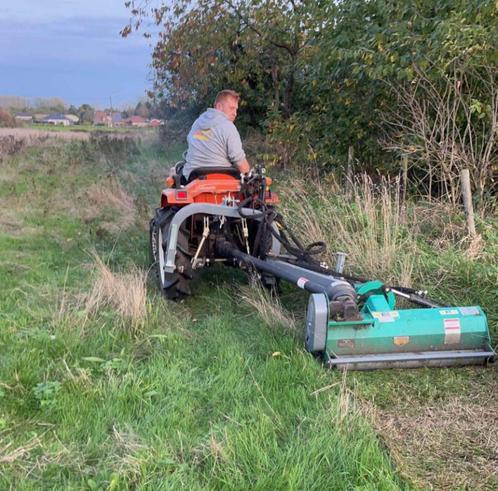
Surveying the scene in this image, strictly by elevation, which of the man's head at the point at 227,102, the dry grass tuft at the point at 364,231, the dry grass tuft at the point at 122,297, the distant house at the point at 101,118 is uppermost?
the distant house at the point at 101,118

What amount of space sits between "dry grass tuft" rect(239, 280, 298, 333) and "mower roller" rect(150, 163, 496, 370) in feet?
0.46

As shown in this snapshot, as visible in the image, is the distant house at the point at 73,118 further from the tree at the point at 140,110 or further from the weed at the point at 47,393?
the weed at the point at 47,393

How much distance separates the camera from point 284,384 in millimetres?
3758

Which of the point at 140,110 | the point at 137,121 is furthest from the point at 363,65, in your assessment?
the point at 137,121

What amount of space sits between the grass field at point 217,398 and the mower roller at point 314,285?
0.47 feet

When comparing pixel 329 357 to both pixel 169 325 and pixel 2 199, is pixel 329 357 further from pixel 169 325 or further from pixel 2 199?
pixel 2 199

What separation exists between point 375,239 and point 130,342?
2.89 m

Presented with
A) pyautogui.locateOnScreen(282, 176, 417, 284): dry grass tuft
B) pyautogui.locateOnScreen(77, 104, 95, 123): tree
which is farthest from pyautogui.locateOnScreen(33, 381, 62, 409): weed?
pyautogui.locateOnScreen(77, 104, 95, 123): tree

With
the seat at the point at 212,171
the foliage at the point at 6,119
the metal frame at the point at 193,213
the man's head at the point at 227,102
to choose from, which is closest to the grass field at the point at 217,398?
the metal frame at the point at 193,213

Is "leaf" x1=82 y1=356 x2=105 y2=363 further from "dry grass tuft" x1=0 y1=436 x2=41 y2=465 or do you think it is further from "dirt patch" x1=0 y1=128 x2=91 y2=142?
"dirt patch" x1=0 y1=128 x2=91 y2=142

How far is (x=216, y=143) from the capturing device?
594cm

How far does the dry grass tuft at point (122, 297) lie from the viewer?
480 centimetres

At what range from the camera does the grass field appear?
288 cm

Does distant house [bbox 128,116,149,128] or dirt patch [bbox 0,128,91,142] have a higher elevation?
distant house [bbox 128,116,149,128]
